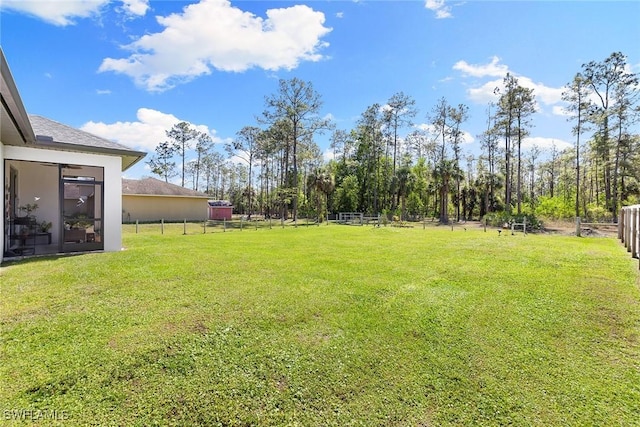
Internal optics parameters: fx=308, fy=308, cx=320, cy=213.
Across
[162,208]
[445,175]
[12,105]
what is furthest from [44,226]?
[445,175]

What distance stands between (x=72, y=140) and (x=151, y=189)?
2077cm

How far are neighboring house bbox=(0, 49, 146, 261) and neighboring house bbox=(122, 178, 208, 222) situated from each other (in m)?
16.5

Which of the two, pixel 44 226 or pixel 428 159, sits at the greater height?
pixel 428 159

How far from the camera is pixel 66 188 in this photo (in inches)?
330

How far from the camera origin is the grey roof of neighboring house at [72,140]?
7.15 m

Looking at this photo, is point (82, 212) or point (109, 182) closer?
point (109, 182)

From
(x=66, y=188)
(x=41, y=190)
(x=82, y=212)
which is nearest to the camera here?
(x=66, y=188)

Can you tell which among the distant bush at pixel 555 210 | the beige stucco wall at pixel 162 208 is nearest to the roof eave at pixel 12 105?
the beige stucco wall at pixel 162 208

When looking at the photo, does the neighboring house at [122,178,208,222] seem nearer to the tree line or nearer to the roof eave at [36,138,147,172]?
the tree line

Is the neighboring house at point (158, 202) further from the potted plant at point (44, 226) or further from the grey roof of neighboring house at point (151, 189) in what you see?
the potted plant at point (44, 226)

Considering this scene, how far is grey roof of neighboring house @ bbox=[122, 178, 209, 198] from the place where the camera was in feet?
84.2

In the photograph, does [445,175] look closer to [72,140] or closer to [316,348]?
[72,140]

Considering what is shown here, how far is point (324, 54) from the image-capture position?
45.3 ft

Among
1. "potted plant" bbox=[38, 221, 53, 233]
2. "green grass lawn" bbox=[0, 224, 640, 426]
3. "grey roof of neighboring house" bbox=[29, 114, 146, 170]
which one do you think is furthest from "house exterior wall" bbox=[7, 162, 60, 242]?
"green grass lawn" bbox=[0, 224, 640, 426]
